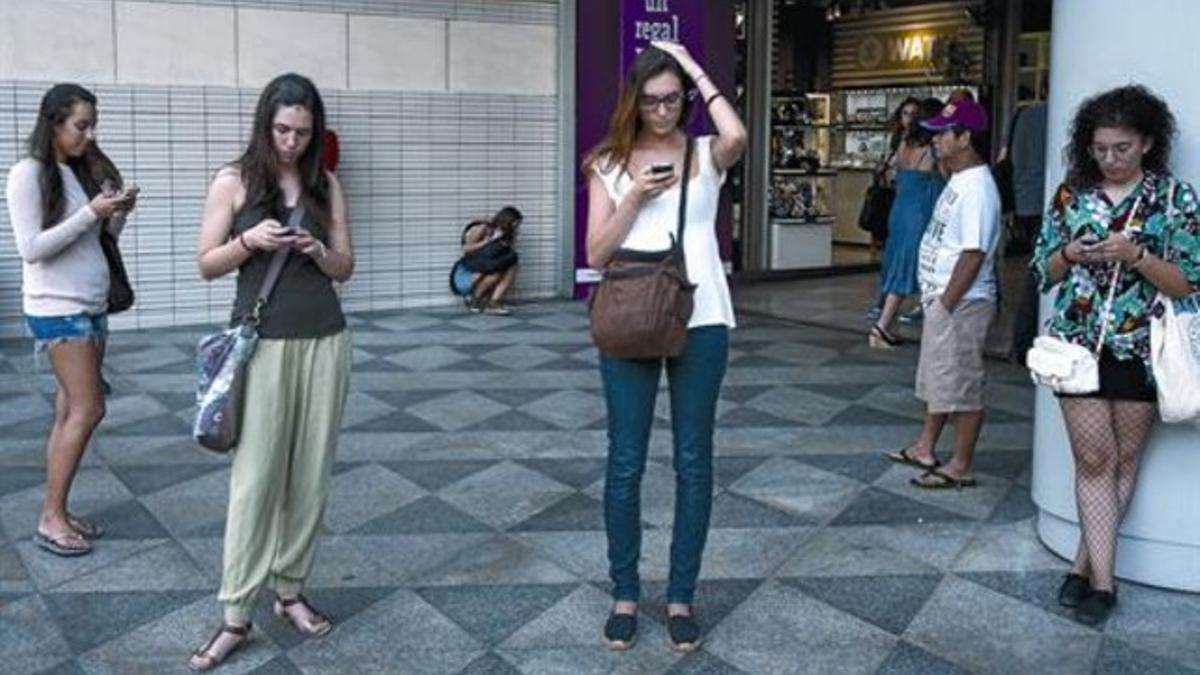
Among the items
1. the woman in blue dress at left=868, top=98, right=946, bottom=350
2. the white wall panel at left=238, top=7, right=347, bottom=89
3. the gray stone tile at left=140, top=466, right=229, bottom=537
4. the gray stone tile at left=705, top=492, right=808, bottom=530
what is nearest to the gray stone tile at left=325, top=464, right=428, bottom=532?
the gray stone tile at left=140, top=466, right=229, bottom=537

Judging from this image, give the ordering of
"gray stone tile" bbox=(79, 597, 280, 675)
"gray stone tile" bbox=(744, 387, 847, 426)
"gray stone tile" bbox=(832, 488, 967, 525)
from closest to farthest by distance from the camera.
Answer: "gray stone tile" bbox=(79, 597, 280, 675) < "gray stone tile" bbox=(832, 488, 967, 525) < "gray stone tile" bbox=(744, 387, 847, 426)

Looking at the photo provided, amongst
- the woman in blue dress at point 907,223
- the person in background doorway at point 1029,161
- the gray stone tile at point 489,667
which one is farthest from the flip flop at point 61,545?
the person in background doorway at point 1029,161

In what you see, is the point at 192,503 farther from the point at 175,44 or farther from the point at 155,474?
the point at 175,44

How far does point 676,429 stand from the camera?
3.62 m

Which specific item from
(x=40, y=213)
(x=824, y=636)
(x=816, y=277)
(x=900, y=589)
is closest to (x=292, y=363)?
(x=40, y=213)

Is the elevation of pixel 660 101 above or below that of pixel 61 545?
above

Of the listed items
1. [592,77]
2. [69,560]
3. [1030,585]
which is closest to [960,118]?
[1030,585]

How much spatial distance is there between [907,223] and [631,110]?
5.56 metres

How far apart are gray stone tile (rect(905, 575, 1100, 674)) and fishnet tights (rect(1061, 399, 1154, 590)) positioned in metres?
0.25

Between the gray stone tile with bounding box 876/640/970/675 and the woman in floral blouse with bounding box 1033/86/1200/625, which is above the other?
the woman in floral blouse with bounding box 1033/86/1200/625

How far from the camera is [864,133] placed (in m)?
15.5

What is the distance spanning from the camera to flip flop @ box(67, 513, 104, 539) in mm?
4575

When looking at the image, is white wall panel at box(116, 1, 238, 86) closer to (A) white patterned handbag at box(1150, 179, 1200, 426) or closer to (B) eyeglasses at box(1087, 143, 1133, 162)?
(B) eyeglasses at box(1087, 143, 1133, 162)

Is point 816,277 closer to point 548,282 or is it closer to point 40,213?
point 548,282
